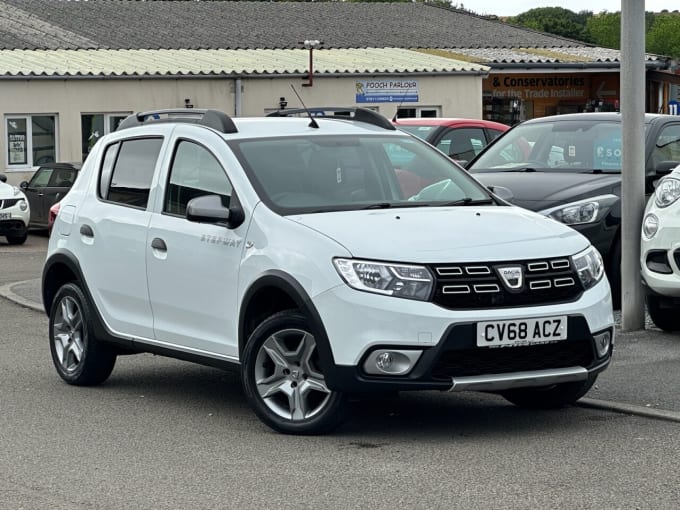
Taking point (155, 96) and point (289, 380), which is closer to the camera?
point (289, 380)

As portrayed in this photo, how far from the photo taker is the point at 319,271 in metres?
7.15

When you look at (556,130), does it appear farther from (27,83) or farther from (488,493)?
(27,83)

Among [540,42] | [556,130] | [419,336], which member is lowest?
[419,336]

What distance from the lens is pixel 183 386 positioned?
9.43 metres

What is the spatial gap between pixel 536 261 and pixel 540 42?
4225 cm

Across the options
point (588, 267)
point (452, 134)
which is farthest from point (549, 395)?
point (452, 134)

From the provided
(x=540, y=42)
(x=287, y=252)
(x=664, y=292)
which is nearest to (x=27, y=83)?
(x=540, y=42)

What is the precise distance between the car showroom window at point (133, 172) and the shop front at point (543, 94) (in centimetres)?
3573

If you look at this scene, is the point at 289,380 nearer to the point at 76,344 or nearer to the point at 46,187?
the point at 76,344

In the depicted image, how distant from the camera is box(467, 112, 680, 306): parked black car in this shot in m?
12.0

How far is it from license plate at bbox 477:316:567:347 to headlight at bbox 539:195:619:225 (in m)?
4.78

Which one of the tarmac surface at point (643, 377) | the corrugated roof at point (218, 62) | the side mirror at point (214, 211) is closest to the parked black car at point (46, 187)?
the corrugated roof at point (218, 62)

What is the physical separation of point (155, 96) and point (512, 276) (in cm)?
2882

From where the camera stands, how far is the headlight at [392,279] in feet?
23.0
